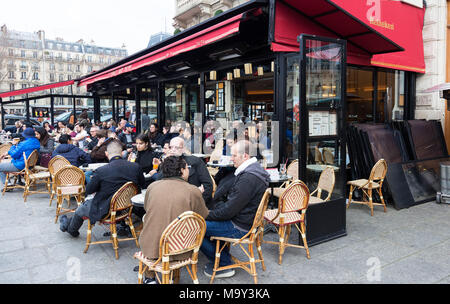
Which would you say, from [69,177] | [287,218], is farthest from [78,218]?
[287,218]

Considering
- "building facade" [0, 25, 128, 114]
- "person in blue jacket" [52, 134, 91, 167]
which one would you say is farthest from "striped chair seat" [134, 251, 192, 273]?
"building facade" [0, 25, 128, 114]

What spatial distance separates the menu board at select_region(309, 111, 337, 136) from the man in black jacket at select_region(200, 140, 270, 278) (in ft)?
5.10

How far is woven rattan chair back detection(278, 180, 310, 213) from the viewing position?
3.65 m

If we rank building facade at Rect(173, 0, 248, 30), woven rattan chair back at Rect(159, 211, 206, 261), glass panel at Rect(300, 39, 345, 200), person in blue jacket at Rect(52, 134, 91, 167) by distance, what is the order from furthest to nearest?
1. building facade at Rect(173, 0, 248, 30)
2. person in blue jacket at Rect(52, 134, 91, 167)
3. glass panel at Rect(300, 39, 345, 200)
4. woven rattan chair back at Rect(159, 211, 206, 261)

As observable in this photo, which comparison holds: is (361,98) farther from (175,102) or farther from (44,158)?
(44,158)

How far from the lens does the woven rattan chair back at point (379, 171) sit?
552 centimetres

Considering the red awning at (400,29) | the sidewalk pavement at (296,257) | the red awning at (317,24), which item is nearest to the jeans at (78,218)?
the sidewalk pavement at (296,257)

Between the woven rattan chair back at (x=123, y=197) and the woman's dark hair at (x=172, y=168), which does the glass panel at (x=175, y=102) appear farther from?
the woman's dark hair at (x=172, y=168)

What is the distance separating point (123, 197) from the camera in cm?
393

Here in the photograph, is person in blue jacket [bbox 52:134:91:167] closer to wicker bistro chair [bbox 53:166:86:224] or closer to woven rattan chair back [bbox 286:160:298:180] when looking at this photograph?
wicker bistro chair [bbox 53:166:86:224]

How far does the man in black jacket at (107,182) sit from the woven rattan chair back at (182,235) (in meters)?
1.60
